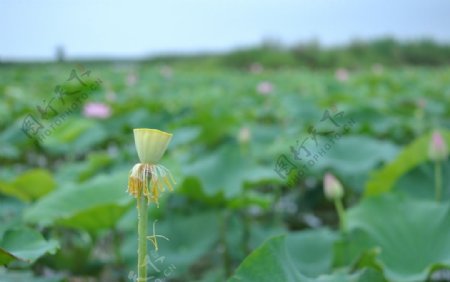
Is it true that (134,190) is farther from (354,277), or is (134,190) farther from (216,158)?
(216,158)

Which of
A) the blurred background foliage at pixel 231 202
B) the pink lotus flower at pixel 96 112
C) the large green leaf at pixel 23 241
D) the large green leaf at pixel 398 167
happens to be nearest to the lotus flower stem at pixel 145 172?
the blurred background foliage at pixel 231 202

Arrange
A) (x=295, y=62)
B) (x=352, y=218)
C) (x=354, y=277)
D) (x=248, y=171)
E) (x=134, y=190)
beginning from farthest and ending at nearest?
1. (x=295, y=62)
2. (x=248, y=171)
3. (x=352, y=218)
4. (x=354, y=277)
5. (x=134, y=190)

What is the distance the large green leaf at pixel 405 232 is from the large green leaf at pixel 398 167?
35cm

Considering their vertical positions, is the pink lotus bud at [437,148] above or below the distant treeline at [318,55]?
below

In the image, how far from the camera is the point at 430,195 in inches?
66.6

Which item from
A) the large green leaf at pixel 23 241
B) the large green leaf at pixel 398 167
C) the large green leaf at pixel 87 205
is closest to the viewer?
the large green leaf at pixel 23 241

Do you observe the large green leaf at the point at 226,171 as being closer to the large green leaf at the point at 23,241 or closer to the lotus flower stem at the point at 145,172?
the large green leaf at the point at 23,241

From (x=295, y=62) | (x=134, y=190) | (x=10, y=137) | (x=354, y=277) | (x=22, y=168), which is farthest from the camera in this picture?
(x=295, y=62)

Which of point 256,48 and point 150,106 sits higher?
point 256,48

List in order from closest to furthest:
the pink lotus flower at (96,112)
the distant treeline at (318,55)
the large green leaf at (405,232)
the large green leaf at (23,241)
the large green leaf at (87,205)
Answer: the large green leaf at (23,241) < the large green leaf at (405,232) < the large green leaf at (87,205) < the pink lotus flower at (96,112) < the distant treeline at (318,55)

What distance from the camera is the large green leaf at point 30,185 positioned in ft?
5.14

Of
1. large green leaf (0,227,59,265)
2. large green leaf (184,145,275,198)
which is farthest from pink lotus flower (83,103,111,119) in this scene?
large green leaf (0,227,59,265)

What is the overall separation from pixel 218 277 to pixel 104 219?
1.43 feet

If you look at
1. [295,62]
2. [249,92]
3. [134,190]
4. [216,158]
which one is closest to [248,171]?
[216,158]
